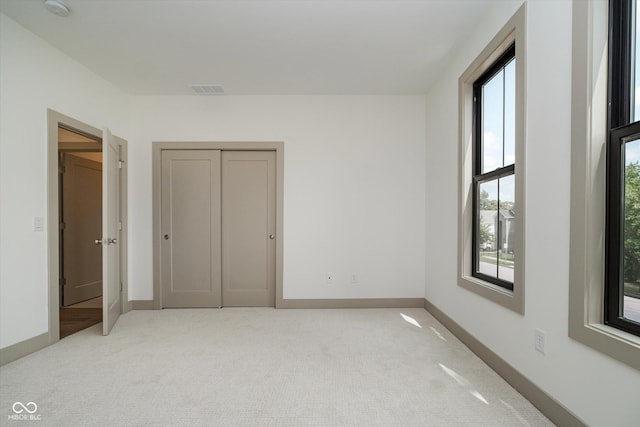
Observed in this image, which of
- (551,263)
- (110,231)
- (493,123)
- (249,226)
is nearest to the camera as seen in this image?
(551,263)

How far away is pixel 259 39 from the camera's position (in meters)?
2.91

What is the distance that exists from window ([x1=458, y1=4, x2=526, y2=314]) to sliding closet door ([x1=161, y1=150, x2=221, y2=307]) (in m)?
3.06

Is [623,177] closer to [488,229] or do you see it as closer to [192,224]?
[488,229]

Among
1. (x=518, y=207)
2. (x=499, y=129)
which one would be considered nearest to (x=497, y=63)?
(x=499, y=129)

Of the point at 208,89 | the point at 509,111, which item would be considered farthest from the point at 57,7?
the point at 509,111

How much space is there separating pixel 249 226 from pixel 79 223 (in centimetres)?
266

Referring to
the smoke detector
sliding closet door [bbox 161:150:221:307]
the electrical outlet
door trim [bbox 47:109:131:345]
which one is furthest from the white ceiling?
the electrical outlet

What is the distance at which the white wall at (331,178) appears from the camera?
423cm

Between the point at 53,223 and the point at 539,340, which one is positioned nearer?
the point at 539,340

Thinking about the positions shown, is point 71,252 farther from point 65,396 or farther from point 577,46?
point 577,46

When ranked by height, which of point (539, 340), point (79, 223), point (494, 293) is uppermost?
point (79, 223)

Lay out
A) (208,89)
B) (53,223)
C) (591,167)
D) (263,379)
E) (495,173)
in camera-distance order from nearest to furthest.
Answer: (591,167)
(263,379)
(495,173)
(53,223)
(208,89)

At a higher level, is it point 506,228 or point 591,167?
point 591,167

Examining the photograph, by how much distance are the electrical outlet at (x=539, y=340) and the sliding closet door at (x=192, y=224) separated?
11.7 feet
